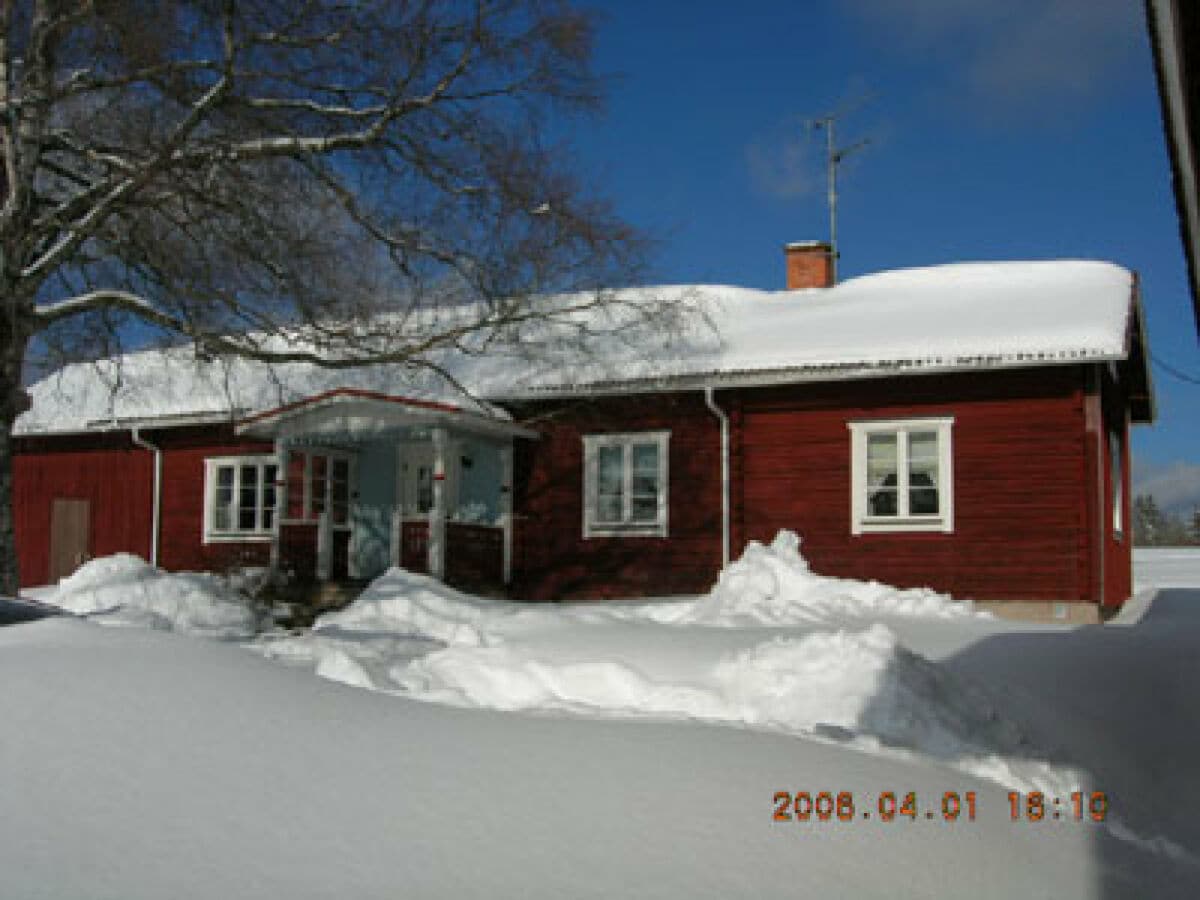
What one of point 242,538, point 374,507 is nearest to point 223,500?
point 242,538

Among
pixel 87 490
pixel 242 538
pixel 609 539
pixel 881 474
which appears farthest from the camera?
pixel 87 490

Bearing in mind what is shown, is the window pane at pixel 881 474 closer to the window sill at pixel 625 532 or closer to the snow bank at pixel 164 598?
the window sill at pixel 625 532

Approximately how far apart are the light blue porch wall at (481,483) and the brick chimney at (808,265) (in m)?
6.16

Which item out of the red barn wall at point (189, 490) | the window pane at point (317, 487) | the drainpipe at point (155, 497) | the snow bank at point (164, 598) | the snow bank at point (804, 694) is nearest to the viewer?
the snow bank at point (804, 694)

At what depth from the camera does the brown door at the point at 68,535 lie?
22.3m

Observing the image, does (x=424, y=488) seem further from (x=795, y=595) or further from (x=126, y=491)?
(x=795, y=595)

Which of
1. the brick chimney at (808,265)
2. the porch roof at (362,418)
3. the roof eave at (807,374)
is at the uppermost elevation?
the brick chimney at (808,265)

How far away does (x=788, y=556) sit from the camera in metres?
15.2

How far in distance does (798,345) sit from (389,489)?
287 inches

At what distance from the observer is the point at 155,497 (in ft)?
70.8

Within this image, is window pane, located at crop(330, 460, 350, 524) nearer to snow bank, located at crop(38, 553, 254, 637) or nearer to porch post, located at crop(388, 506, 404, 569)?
porch post, located at crop(388, 506, 404, 569)

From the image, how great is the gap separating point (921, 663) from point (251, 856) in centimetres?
531

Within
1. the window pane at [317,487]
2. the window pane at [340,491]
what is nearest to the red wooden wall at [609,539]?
the window pane at [340,491]
